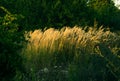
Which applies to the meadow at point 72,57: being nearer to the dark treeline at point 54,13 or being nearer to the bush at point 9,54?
the bush at point 9,54

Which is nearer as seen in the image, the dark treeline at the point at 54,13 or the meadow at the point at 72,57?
the meadow at the point at 72,57

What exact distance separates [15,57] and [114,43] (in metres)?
7.54

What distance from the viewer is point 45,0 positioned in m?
23.0

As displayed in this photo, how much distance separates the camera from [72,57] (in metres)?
13.4

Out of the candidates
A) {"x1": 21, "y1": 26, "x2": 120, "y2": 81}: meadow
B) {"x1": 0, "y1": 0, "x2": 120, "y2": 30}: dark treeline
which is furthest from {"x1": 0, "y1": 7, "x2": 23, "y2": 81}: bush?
{"x1": 0, "y1": 0, "x2": 120, "y2": 30}: dark treeline

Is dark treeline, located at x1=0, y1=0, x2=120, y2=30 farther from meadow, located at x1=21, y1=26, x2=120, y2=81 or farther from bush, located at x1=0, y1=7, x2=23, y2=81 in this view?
bush, located at x1=0, y1=7, x2=23, y2=81

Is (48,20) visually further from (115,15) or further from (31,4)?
(115,15)

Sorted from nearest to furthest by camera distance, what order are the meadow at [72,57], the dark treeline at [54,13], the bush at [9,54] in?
1. the bush at [9,54]
2. the meadow at [72,57]
3. the dark treeline at [54,13]

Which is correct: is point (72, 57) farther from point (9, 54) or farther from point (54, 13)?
point (54, 13)

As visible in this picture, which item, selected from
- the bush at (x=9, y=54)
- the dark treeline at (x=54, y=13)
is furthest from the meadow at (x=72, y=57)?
the dark treeline at (x=54, y=13)

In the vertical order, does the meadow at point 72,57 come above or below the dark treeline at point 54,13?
below

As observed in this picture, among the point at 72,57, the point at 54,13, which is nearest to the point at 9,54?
the point at 72,57

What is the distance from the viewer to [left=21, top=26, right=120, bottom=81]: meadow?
11125 mm

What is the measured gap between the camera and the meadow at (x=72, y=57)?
36.5 ft
